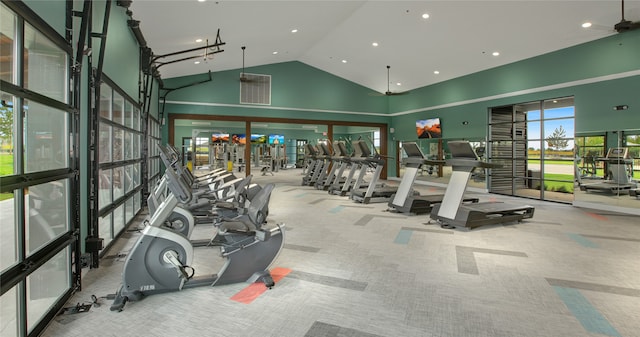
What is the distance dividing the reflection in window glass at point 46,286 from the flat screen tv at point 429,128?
11.3 meters

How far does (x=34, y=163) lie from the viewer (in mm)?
2207

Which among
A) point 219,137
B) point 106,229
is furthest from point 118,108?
point 219,137

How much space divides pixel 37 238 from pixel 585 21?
9.10m

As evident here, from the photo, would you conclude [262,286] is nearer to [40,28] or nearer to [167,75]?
[40,28]

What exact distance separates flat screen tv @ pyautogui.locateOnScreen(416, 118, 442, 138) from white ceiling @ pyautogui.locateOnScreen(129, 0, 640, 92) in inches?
57.6

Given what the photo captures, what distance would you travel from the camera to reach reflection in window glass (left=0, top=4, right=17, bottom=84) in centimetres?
179

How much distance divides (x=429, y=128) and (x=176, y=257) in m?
11.0

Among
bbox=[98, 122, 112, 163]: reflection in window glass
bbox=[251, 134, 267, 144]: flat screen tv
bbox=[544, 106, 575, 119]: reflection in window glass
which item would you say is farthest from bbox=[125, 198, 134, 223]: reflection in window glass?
bbox=[251, 134, 267, 144]: flat screen tv

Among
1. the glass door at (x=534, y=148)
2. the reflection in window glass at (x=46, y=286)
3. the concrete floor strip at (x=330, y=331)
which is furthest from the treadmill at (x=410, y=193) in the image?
the reflection in window glass at (x=46, y=286)

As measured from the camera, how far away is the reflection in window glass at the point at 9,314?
6.39ft

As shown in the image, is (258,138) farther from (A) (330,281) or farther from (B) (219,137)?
(A) (330,281)

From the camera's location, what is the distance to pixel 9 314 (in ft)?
6.53

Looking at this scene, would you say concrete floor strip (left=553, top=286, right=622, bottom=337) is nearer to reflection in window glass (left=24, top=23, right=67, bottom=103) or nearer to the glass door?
reflection in window glass (left=24, top=23, right=67, bottom=103)

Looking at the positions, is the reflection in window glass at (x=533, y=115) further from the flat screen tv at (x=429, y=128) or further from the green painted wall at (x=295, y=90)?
the green painted wall at (x=295, y=90)
